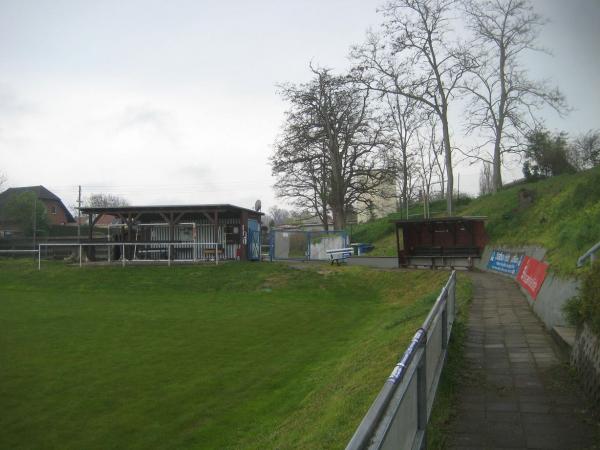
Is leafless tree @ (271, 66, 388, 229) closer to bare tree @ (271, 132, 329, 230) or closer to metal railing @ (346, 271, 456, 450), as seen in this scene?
bare tree @ (271, 132, 329, 230)

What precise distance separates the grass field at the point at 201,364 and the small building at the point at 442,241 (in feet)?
11.3

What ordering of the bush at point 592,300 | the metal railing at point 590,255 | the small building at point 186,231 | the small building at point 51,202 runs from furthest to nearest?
1. the small building at point 51,202
2. the small building at point 186,231
3. the metal railing at point 590,255
4. the bush at point 592,300

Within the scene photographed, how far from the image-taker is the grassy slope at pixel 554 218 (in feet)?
31.6

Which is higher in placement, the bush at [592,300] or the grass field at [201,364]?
the bush at [592,300]

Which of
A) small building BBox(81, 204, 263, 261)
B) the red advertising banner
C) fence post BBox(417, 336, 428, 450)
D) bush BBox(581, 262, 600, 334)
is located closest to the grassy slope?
the red advertising banner

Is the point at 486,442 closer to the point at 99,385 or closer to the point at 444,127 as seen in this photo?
the point at 99,385

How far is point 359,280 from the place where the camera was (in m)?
21.9

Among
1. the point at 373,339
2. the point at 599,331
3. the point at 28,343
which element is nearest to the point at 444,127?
the point at 373,339

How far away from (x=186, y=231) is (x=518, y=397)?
24.5 meters

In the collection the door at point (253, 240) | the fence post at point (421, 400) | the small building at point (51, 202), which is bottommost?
the fence post at point (421, 400)

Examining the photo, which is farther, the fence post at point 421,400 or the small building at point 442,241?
the small building at point 442,241

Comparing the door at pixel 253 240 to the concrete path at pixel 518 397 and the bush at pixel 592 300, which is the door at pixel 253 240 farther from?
the bush at pixel 592 300

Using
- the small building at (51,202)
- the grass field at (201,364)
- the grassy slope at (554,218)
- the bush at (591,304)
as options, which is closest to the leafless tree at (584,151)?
the grassy slope at (554,218)

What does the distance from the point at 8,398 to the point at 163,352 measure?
11.0 ft
